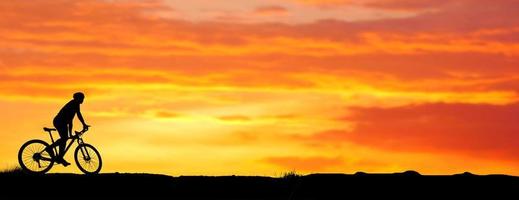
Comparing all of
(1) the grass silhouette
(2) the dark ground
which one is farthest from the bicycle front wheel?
(2) the dark ground

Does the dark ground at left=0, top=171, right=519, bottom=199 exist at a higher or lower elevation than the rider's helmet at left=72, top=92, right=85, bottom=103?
lower

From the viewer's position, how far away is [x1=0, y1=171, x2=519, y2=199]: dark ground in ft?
51.2

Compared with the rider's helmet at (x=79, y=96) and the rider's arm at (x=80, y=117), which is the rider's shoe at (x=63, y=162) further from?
the rider's helmet at (x=79, y=96)

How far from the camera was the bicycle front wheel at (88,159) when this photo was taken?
21.5 meters

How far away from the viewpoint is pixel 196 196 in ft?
53.2

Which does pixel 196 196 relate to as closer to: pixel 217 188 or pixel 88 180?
pixel 217 188

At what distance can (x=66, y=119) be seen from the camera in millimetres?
20734

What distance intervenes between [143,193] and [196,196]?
2.89 feet

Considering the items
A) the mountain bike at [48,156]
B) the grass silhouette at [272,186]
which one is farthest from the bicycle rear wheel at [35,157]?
the grass silhouette at [272,186]

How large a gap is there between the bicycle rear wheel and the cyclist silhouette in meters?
0.20

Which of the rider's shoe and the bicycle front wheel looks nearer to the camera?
the rider's shoe

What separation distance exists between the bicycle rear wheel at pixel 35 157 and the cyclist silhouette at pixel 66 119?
0.20 meters

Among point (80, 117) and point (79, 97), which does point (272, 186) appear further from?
point (80, 117)

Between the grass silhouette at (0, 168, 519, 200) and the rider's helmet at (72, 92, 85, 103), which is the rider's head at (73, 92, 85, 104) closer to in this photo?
the rider's helmet at (72, 92, 85, 103)
